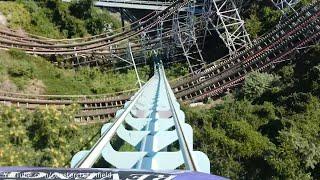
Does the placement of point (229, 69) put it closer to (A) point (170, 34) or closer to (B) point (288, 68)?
(B) point (288, 68)

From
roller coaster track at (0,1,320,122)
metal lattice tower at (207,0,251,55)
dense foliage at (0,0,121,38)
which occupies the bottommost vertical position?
roller coaster track at (0,1,320,122)

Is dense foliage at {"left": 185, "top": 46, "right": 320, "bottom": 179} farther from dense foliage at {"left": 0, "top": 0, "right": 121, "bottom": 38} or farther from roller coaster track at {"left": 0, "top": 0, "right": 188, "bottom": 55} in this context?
dense foliage at {"left": 0, "top": 0, "right": 121, "bottom": 38}

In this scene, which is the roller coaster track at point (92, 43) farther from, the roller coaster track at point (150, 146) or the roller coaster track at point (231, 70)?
the roller coaster track at point (150, 146)

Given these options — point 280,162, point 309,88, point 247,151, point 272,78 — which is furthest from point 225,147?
point 272,78

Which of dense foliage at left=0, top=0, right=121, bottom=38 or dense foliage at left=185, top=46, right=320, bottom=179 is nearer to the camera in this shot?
dense foliage at left=185, top=46, right=320, bottom=179

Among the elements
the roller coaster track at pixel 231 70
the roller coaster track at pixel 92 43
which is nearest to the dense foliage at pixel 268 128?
the roller coaster track at pixel 231 70

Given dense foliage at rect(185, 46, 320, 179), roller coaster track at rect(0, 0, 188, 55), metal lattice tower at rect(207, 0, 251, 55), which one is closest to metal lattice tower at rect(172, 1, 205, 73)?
roller coaster track at rect(0, 0, 188, 55)

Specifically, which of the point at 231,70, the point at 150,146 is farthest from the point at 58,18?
the point at 150,146
